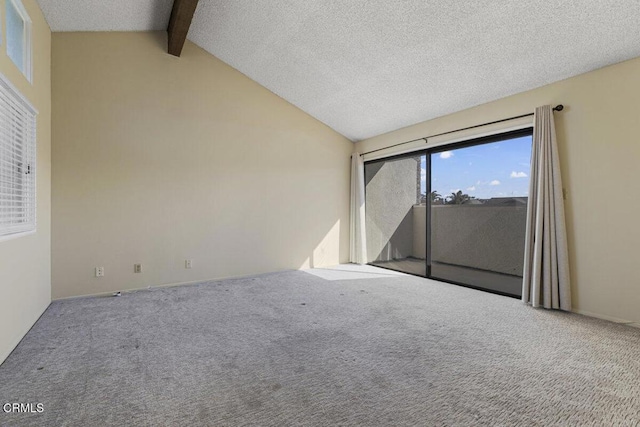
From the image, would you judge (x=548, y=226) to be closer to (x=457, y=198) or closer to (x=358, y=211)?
(x=457, y=198)

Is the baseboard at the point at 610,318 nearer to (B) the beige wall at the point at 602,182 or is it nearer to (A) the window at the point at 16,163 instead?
(B) the beige wall at the point at 602,182

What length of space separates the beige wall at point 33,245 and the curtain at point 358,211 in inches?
166

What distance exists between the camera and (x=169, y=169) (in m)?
4.14

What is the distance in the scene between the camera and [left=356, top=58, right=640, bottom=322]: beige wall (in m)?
2.80

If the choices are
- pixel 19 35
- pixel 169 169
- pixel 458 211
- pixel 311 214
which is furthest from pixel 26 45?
pixel 458 211

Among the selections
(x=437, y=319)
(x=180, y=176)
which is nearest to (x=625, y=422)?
(x=437, y=319)

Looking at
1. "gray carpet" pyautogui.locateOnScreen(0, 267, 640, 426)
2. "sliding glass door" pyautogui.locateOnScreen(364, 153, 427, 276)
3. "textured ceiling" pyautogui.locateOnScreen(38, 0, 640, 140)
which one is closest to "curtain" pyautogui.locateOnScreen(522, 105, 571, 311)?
"gray carpet" pyautogui.locateOnScreen(0, 267, 640, 426)

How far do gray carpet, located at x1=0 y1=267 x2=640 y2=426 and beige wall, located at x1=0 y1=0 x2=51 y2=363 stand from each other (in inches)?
7.6

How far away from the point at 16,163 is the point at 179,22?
7.14 ft

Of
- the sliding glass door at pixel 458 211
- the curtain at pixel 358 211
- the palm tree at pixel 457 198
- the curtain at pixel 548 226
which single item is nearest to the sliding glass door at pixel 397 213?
the sliding glass door at pixel 458 211

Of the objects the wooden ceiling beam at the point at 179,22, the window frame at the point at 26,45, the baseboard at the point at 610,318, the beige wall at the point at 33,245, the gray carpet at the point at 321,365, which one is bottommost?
the gray carpet at the point at 321,365

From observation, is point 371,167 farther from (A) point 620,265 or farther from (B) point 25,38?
(B) point 25,38

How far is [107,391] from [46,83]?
3.28m

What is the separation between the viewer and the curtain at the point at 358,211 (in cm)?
564
